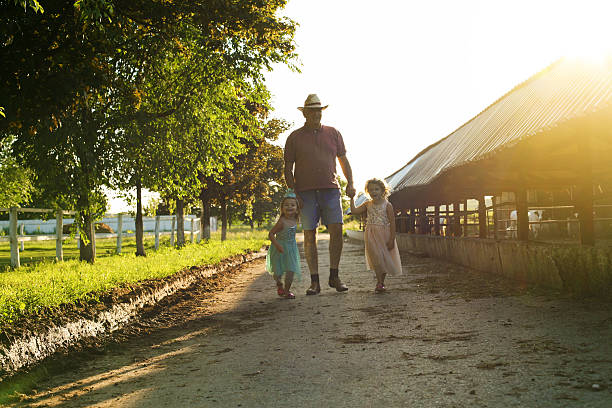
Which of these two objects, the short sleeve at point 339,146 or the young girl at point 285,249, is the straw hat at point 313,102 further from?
the young girl at point 285,249

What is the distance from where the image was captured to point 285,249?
7340 mm

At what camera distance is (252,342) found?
4629 millimetres

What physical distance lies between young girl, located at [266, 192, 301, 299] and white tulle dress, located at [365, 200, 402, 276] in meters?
0.95

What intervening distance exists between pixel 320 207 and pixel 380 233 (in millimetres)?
856

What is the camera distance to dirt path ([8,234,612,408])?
3.03 metres

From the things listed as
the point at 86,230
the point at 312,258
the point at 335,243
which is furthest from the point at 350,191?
the point at 86,230

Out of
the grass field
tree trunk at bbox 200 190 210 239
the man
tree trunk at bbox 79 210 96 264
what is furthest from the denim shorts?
tree trunk at bbox 200 190 210 239

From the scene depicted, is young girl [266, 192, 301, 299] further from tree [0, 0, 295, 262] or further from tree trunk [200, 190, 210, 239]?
tree trunk [200, 190, 210, 239]

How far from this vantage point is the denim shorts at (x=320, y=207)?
725cm

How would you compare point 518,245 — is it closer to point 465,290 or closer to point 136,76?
point 465,290

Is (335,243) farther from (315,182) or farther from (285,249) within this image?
(315,182)

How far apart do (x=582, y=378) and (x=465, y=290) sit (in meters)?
4.03

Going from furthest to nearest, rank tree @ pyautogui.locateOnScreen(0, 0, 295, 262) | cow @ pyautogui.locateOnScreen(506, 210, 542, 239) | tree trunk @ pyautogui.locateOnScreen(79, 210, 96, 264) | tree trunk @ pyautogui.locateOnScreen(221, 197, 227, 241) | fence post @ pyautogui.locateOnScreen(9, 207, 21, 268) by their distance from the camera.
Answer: tree trunk @ pyautogui.locateOnScreen(221, 197, 227, 241), cow @ pyautogui.locateOnScreen(506, 210, 542, 239), fence post @ pyautogui.locateOnScreen(9, 207, 21, 268), tree trunk @ pyautogui.locateOnScreen(79, 210, 96, 264), tree @ pyautogui.locateOnScreen(0, 0, 295, 262)

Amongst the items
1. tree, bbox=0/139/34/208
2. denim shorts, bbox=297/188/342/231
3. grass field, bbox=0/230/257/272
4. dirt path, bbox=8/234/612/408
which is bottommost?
dirt path, bbox=8/234/612/408
